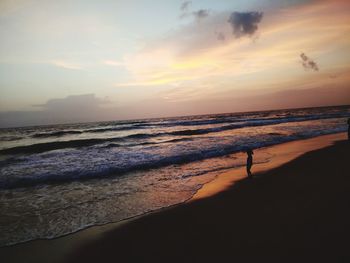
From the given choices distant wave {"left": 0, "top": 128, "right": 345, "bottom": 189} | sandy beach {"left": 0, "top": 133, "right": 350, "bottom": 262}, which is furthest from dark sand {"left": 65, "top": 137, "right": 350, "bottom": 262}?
distant wave {"left": 0, "top": 128, "right": 345, "bottom": 189}

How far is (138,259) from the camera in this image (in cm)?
486

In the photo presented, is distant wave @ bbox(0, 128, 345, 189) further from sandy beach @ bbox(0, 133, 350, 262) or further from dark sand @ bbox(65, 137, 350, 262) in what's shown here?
dark sand @ bbox(65, 137, 350, 262)

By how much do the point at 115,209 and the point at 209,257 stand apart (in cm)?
402

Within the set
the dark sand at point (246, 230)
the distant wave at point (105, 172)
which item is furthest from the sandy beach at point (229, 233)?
the distant wave at point (105, 172)

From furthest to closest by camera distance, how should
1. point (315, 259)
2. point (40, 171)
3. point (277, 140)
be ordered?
1. point (277, 140)
2. point (40, 171)
3. point (315, 259)

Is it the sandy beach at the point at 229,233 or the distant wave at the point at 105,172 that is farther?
the distant wave at the point at 105,172

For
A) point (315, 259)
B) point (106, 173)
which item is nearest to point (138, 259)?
point (315, 259)

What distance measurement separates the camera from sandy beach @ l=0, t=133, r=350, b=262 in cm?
470

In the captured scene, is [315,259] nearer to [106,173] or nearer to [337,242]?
[337,242]

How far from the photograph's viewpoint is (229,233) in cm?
550

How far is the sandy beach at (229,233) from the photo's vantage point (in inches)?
185

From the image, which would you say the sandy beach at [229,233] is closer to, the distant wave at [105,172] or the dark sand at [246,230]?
the dark sand at [246,230]

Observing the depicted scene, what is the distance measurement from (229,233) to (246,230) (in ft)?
1.24

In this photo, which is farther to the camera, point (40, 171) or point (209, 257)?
point (40, 171)
